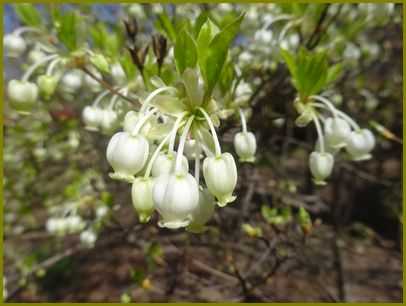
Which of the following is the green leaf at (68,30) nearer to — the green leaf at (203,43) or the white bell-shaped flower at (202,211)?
the green leaf at (203,43)

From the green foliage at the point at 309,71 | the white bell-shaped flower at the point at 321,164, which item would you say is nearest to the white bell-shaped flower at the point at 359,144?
the white bell-shaped flower at the point at 321,164

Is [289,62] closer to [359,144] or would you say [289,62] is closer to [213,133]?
[359,144]

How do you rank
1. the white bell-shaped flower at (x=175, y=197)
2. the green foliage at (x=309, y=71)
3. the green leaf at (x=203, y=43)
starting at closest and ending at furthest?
the white bell-shaped flower at (x=175, y=197) < the green leaf at (x=203, y=43) < the green foliage at (x=309, y=71)

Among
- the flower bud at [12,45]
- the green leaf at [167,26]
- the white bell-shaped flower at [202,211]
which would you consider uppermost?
the flower bud at [12,45]

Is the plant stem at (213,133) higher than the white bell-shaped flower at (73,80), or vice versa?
the white bell-shaped flower at (73,80)

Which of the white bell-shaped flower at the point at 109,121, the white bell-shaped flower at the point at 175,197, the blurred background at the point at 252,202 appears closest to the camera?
the white bell-shaped flower at the point at 175,197

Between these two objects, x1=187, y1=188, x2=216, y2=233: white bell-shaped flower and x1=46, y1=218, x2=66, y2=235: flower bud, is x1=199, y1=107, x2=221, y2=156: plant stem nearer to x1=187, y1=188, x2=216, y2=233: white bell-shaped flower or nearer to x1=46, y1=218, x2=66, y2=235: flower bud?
x1=187, y1=188, x2=216, y2=233: white bell-shaped flower

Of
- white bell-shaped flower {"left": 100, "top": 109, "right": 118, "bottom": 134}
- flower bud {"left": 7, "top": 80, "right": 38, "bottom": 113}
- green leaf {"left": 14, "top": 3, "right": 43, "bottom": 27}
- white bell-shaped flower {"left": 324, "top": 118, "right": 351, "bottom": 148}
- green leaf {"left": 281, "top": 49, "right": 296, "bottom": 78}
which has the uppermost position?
green leaf {"left": 14, "top": 3, "right": 43, "bottom": 27}

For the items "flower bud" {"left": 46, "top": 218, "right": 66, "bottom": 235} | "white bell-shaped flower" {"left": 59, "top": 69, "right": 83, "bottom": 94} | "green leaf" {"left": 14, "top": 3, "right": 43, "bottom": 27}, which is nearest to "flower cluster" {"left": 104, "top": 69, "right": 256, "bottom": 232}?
"green leaf" {"left": 14, "top": 3, "right": 43, "bottom": 27}
